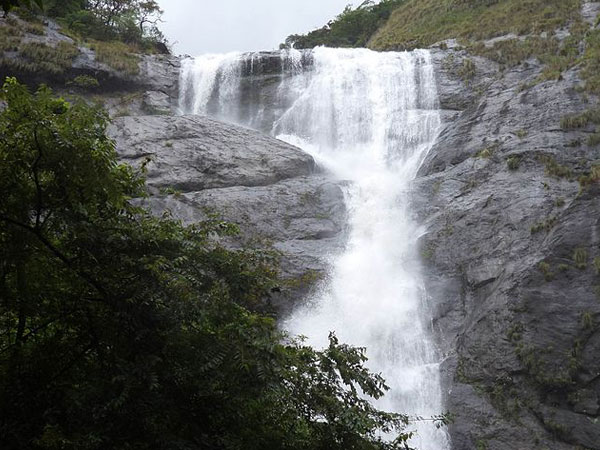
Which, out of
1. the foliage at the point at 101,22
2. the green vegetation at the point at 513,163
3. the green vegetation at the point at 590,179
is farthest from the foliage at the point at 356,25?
the green vegetation at the point at 590,179

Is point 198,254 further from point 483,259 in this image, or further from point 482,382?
point 483,259

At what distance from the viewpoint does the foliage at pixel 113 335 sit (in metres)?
4.12

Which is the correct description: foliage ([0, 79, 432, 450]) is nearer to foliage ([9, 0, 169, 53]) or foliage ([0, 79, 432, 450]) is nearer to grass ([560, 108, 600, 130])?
grass ([560, 108, 600, 130])

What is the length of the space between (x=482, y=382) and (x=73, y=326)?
8575 mm

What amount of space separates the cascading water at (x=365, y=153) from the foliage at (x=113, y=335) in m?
6.64

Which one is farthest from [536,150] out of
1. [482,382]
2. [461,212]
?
[482,382]

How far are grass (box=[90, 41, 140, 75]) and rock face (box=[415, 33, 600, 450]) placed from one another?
43.6ft

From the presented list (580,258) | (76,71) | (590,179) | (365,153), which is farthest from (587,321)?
(76,71)

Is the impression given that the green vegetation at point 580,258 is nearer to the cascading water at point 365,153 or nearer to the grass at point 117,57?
the cascading water at point 365,153

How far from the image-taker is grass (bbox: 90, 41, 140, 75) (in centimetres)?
2330

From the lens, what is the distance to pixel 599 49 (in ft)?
63.7

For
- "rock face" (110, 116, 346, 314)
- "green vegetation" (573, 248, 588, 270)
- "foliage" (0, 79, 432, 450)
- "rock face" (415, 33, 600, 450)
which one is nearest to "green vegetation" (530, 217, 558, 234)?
"rock face" (415, 33, 600, 450)

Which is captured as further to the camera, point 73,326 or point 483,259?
point 483,259

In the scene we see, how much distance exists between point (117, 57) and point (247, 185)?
10.5 meters
